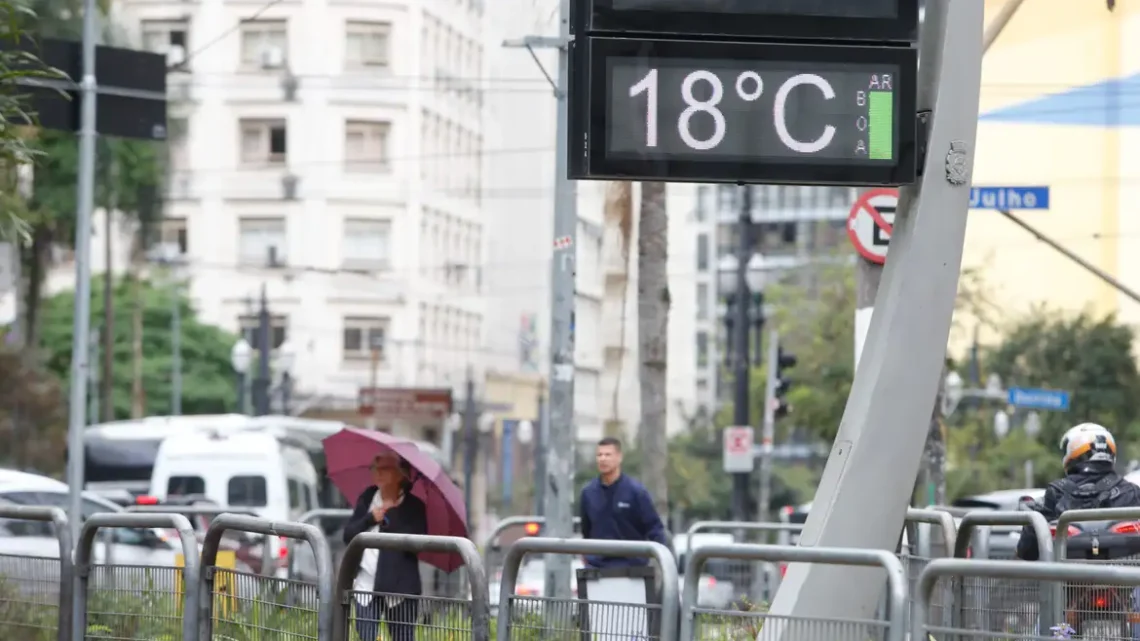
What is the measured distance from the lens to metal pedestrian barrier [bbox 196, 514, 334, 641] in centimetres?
794

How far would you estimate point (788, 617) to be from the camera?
7242 millimetres

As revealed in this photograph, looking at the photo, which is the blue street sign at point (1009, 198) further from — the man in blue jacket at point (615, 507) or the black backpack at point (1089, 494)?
the black backpack at point (1089, 494)

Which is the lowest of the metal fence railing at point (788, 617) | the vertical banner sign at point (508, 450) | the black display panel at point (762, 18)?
the vertical banner sign at point (508, 450)

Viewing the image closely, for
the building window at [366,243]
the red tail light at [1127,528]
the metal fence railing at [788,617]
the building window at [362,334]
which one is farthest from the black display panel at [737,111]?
the building window at [362,334]

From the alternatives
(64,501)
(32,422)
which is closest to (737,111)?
(64,501)

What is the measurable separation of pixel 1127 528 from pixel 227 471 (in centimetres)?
2391

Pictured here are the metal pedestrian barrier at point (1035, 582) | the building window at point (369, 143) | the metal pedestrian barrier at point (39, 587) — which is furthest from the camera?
the building window at point (369, 143)

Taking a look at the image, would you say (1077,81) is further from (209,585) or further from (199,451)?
(199,451)

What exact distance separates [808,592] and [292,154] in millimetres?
70536

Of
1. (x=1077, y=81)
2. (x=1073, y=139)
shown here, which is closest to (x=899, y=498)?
(x=1077, y=81)

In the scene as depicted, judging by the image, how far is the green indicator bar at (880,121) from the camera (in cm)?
819

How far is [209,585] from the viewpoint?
871cm

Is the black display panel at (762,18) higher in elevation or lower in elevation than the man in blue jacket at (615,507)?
higher

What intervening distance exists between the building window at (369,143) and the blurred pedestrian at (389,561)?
64624 millimetres
